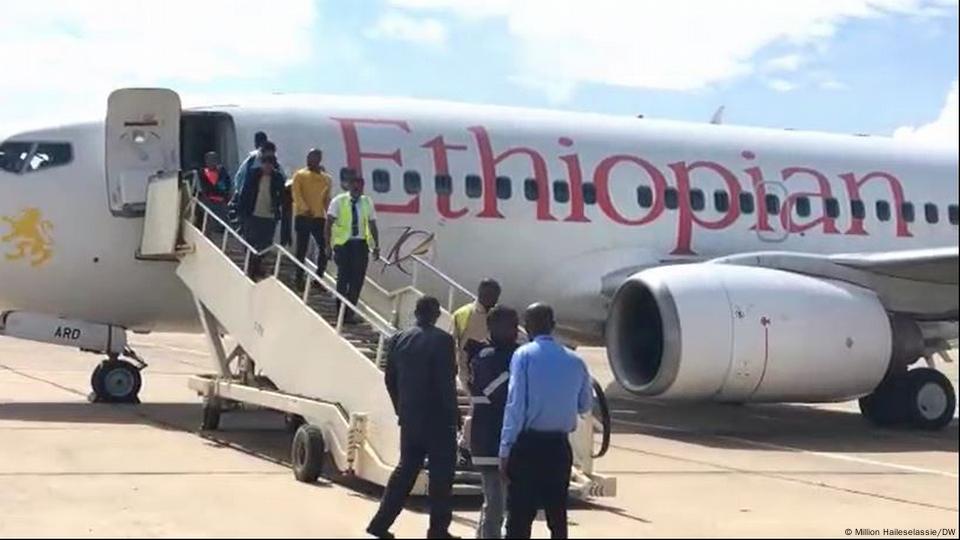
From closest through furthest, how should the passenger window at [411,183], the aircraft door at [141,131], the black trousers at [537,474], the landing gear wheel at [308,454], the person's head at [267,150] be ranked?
the black trousers at [537,474] → the landing gear wheel at [308,454] → the person's head at [267,150] → the aircraft door at [141,131] → the passenger window at [411,183]

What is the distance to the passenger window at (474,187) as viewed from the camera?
50.7ft

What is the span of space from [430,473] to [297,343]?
3635 mm

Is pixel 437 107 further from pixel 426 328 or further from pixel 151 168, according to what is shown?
pixel 426 328

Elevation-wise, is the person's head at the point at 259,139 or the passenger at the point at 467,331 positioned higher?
the person's head at the point at 259,139

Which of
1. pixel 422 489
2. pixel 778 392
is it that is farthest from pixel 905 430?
pixel 422 489

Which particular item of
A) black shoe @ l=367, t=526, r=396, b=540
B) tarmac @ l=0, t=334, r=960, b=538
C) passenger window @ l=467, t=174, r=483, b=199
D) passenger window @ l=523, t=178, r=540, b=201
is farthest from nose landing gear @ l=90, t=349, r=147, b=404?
black shoe @ l=367, t=526, r=396, b=540

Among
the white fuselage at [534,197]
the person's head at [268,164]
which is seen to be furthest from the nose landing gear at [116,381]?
the person's head at [268,164]

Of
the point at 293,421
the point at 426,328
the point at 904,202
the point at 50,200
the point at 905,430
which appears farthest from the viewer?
the point at 904,202

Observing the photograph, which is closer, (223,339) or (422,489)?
(422,489)

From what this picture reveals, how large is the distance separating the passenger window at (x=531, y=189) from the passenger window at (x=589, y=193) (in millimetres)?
612

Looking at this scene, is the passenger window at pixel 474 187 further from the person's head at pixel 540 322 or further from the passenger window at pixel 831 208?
the person's head at pixel 540 322

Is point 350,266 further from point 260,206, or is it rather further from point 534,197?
point 534,197

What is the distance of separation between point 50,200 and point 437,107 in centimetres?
438

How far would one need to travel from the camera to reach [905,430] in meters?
15.8
